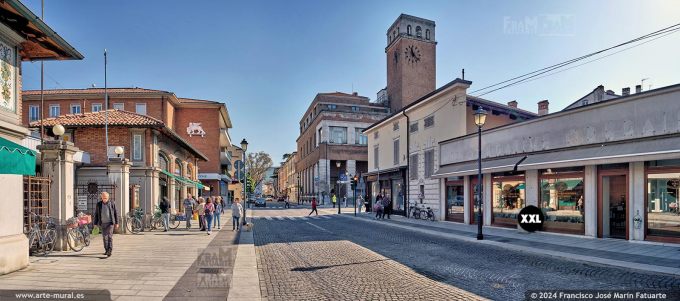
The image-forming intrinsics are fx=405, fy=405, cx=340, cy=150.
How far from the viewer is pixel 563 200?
1495cm

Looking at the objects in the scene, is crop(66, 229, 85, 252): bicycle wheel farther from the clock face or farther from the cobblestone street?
the clock face

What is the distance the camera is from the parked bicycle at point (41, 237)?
9930 millimetres

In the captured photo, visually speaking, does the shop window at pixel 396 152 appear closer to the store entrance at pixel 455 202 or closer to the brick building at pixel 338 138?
the store entrance at pixel 455 202

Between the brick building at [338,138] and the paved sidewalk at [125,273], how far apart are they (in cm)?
4848

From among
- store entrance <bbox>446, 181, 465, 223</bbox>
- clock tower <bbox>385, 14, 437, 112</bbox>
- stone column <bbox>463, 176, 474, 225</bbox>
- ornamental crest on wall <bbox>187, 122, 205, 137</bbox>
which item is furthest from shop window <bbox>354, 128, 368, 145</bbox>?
stone column <bbox>463, 176, 474, 225</bbox>

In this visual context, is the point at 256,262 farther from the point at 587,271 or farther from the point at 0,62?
the point at 587,271

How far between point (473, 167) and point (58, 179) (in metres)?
16.1

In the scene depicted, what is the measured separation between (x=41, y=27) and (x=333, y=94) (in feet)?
207

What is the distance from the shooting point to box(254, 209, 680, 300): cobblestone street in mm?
6992

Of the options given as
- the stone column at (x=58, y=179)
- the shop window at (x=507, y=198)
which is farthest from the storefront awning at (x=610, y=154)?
the stone column at (x=58, y=179)

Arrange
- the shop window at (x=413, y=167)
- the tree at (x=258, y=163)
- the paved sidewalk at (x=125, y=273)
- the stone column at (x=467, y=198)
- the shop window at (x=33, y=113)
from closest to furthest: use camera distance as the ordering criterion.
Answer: the paved sidewalk at (x=125, y=273) → the stone column at (x=467, y=198) → the shop window at (x=413, y=167) → the shop window at (x=33, y=113) → the tree at (x=258, y=163)

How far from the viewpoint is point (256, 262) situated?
10.0m

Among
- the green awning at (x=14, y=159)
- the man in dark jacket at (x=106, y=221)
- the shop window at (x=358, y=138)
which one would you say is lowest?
the man in dark jacket at (x=106, y=221)

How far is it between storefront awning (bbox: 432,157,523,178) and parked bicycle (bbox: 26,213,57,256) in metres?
15.5
